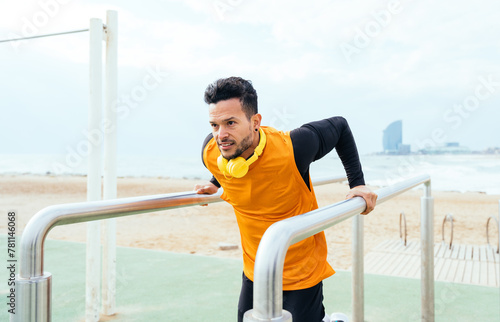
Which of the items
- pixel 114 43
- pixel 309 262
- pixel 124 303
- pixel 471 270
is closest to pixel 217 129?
pixel 309 262

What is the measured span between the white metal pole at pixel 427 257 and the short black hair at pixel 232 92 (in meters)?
1.48

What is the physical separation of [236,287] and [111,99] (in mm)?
1891

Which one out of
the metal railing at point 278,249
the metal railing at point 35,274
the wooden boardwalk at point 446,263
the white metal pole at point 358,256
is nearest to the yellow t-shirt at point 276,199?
the metal railing at point 278,249

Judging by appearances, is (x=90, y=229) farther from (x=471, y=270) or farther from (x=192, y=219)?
(x=192, y=219)

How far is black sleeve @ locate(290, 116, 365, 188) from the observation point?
1.51 metres

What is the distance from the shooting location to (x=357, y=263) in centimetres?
256

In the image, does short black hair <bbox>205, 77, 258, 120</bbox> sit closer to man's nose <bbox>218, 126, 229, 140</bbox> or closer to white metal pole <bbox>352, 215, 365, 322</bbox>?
man's nose <bbox>218, 126, 229, 140</bbox>

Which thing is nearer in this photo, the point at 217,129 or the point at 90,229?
the point at 217,129

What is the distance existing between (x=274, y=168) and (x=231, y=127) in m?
0.22

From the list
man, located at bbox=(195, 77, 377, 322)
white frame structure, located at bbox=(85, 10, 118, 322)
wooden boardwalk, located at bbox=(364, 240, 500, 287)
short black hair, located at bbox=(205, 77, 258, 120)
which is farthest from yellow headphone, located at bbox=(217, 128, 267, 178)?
wooden boardwalk, located at bbox=(364, 240, 500, 287)

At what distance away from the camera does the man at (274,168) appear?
1480 mm

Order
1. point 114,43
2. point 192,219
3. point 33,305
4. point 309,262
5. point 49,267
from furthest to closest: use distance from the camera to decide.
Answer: point 192,219, point 49,267, point 114,43, point 309,262, point 33,305

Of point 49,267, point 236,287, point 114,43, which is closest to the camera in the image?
point 114,43

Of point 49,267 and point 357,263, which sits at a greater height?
point 357,263
